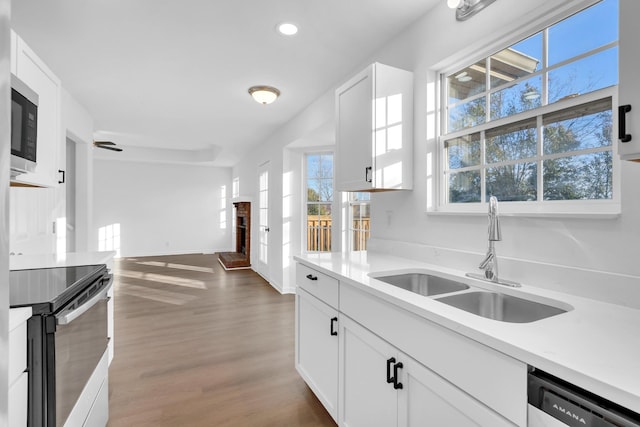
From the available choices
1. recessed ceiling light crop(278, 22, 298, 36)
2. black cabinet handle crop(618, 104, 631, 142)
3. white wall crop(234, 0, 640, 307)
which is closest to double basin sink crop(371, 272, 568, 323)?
white wall crop(234, 0, 640, 307)

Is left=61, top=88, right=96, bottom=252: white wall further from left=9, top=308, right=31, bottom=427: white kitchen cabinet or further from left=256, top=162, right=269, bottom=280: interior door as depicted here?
left=9, top=308, right=31, bottom=427: white kitchen cabinet

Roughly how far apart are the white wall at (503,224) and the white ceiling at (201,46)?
0.32 meters

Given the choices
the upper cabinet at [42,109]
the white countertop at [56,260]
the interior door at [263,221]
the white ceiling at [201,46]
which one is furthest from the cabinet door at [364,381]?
the interior door at [263,221]

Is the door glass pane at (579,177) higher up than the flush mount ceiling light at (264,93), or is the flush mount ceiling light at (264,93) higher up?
the flush mount ceiling light at (264,93)

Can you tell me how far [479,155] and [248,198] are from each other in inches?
212

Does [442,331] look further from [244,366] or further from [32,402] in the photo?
[244,366]

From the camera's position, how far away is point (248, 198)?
6.67 meters

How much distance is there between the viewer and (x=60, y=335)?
1.14 m

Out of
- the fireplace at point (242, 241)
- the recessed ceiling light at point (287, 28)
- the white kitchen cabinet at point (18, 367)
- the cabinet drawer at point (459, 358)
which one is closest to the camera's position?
the cabinet drawer at point (459, 358)

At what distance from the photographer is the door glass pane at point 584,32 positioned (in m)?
1.32

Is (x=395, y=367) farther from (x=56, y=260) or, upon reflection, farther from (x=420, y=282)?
(x=56, y=260)

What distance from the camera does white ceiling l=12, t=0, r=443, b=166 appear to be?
6.83 ft

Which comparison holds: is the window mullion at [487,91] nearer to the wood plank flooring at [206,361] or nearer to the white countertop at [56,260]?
the wood plank flooring at [206,361]

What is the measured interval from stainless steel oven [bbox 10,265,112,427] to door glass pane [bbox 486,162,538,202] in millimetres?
2031
